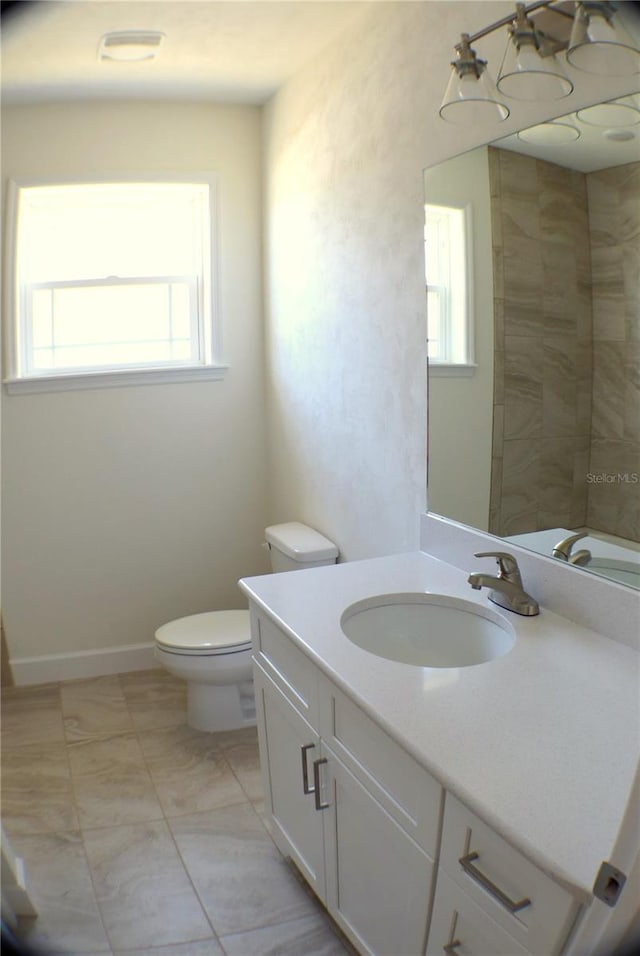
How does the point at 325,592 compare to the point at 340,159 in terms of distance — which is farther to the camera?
the point at 340,159

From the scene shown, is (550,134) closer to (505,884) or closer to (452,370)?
(452,370)

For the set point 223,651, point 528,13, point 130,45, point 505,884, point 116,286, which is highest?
point 130,45

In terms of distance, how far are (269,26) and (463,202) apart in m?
1.05

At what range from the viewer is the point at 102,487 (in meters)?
3.56

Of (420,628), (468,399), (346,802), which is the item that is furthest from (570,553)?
(346,802)

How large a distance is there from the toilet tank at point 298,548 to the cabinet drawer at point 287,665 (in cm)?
74

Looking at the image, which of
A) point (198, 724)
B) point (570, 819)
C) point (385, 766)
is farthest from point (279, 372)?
point (570, 819)

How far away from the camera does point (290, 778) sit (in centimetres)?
202

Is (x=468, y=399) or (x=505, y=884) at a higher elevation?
(x=468, y=399)

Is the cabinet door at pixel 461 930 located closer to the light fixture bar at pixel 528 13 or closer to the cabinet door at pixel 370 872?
the cabinet door at pixel 370 872

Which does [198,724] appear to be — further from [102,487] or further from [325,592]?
[325,592]

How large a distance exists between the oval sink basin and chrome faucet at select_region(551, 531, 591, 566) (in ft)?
0.70

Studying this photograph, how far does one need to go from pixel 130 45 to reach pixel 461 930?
107 inches

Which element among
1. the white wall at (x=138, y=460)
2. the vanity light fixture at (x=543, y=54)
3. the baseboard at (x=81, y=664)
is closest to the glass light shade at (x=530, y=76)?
the vanity light fixture at (x=543, y=54)
